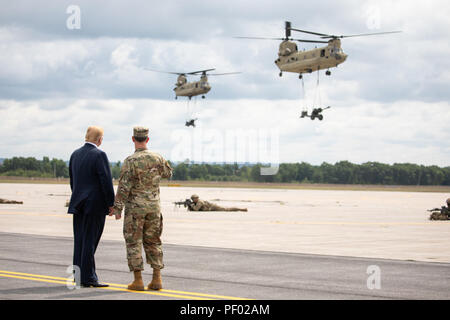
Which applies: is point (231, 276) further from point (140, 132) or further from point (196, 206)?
point (196, 206)

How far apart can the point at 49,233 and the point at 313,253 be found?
1011 cm

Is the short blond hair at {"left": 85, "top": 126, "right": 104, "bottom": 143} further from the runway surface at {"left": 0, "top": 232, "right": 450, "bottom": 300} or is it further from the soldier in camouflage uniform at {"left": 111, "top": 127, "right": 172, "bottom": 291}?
the runway surface at {"left": 0, "top": 232, "right": 450, "bottom": 300}

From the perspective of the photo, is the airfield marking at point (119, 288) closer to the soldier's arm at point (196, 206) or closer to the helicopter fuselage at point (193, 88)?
the soldier's arm at point (196, 206)

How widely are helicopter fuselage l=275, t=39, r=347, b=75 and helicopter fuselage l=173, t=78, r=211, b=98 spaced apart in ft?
63.7

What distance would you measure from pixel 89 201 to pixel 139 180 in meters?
0.91

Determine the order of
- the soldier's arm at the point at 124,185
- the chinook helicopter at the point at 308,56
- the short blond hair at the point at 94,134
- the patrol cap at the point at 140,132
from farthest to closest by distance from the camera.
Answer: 1. the chinook helicopter at the point at 308,56
2. the short blond hair at the point at 94,134
3. the patrol cap at the point at 140,132
4. the soldier's arm at the point at 124,185

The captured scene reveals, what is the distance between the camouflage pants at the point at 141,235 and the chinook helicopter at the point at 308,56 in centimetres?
5946

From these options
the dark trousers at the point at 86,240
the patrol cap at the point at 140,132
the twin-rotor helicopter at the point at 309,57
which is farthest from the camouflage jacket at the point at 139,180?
the twin-rotor helicopter at the point at 309,57

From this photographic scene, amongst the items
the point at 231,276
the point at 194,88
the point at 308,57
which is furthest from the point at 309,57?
the point at 231,276

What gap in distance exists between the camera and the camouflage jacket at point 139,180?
11.4 meters

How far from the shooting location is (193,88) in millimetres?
98125

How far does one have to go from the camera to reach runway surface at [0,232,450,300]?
11.3 metres

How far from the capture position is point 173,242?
70.2 feet
